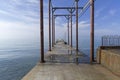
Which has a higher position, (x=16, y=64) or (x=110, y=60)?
(x=110, y=60)

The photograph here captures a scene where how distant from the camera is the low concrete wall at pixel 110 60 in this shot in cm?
1082

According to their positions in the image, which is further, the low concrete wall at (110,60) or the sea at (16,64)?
the sea at (16,64)

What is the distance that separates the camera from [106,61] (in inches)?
513

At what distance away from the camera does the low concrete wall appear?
1082cm

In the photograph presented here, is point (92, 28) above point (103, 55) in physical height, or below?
above

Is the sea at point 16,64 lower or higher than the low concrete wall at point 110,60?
lower

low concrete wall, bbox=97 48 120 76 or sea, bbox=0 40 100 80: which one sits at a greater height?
low concrete wall, bbox=97 48 120 76

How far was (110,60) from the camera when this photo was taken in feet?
39.9

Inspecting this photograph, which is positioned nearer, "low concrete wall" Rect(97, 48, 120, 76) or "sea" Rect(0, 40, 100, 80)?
"low concrete wall" Rect(97, 48, 120, 76)

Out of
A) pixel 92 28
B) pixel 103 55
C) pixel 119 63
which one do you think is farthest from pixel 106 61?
pixel 92 28

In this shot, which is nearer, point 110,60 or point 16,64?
point 110,60

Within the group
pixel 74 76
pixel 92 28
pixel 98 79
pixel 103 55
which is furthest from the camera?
pixel 92 28

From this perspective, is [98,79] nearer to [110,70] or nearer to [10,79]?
[110,70]

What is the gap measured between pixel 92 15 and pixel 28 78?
27.7ft
